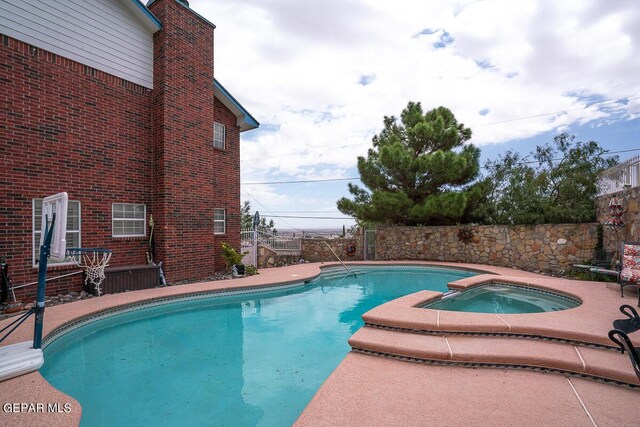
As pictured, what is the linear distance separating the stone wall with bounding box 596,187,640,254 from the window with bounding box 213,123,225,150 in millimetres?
11352

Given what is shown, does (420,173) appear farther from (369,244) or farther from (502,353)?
(502,353)

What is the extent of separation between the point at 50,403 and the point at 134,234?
639 cm

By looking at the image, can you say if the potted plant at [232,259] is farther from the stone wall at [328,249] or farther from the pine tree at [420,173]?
the pine tree at [420,173]

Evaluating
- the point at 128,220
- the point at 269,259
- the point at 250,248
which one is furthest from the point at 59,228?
the point at 269,259

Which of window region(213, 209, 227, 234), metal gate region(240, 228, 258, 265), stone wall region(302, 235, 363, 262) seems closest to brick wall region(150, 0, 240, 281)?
window region(213, 209, 227, 234)

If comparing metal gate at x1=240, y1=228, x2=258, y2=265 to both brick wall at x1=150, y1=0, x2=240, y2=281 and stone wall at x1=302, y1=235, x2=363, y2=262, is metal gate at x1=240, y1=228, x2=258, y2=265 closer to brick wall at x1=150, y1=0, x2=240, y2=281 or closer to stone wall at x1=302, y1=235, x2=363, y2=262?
brick wall at x1=150, y1=0, x2=240, y2=281

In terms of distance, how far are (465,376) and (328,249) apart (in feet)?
36.3

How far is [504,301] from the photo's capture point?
7340 millimetres

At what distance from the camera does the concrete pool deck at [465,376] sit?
8.48 feet

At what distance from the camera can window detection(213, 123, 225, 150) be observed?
10789 mm

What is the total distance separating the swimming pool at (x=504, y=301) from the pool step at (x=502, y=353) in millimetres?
2190

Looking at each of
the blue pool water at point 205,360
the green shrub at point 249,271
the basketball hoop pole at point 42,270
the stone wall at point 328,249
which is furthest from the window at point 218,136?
the basketball hoop pole at point 42,270

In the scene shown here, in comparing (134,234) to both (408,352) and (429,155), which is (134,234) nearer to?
(408,352)

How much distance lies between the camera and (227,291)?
8.03 m
